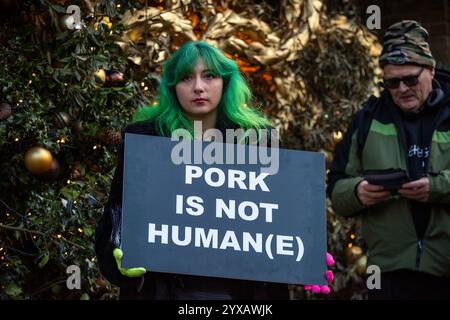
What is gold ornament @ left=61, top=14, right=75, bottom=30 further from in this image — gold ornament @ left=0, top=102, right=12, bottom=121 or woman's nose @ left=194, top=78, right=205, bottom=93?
woman's nose @ left=194, top=78, right=205, bottom=93

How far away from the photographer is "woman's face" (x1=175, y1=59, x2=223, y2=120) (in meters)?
3.89

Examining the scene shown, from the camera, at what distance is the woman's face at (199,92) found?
389 cm

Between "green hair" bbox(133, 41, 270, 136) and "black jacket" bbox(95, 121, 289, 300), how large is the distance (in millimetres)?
233

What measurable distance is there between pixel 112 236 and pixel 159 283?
213 mm

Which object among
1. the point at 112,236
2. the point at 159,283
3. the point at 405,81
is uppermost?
the point at 405,81

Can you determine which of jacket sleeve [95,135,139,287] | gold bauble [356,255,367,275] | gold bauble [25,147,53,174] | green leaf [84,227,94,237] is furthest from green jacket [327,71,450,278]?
gold bauble [356,255,367,275]

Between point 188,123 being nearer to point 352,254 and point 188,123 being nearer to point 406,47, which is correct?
point 406,47

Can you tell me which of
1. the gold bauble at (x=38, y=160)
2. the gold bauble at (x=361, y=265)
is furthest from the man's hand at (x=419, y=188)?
the gold bauble at (x=361, y=265)

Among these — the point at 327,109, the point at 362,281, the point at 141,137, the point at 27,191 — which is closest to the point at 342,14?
the point at 327,109

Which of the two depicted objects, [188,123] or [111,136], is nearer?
[188,123]

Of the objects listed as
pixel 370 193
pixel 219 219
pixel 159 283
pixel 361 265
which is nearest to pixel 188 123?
pixel 219 219

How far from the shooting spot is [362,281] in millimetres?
7191

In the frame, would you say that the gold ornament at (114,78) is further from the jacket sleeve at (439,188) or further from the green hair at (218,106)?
the jacket sleeve at (439,188)

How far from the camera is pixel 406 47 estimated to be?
4324 mm
